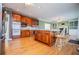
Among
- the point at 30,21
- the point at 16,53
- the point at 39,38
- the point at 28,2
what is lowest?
the point at 16,53

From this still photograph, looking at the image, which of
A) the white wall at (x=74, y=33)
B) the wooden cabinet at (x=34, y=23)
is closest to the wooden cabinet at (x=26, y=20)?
the wooden cabinet at (x=34, y=23)

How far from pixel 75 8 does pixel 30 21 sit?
33.4 inches

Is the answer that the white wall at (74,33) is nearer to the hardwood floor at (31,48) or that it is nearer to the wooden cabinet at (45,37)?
the hardwood floor at (31,48)

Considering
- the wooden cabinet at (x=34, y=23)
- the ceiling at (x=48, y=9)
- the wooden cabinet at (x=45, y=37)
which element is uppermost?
the ceiling at (x=48, y=9)

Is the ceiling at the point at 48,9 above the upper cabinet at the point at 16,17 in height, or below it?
above

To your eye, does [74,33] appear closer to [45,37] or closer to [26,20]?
[45,37]

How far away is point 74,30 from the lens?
2.21 meters

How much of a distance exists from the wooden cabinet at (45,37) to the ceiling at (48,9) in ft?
0.92

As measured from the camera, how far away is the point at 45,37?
230 cm

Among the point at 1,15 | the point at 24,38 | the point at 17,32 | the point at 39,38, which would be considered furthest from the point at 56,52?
the point at 1,15

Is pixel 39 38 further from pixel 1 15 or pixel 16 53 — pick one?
pixel 1 15

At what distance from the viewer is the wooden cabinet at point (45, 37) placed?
2.28 m

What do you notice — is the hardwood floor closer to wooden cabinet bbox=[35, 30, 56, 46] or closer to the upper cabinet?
wooden cabinet bbox=[35, 30, 56, 46]

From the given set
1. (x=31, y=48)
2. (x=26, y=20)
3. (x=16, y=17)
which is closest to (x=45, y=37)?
(x=31, y=48)
